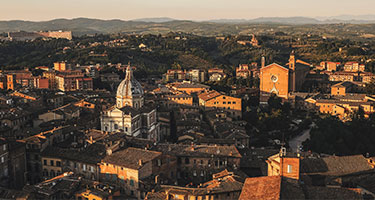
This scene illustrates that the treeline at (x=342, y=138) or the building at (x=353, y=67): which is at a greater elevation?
the building at (x=353, y=67)

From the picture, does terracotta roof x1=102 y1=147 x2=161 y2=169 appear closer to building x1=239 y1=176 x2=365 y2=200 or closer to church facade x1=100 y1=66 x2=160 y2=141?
building x1=239 y1=176 x2=365 y2=200

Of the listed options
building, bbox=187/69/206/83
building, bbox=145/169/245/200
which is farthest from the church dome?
building, bbox=187/69/206/83

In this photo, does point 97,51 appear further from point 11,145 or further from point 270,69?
point 11,145

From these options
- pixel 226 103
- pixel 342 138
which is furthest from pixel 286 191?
pixel 226 103

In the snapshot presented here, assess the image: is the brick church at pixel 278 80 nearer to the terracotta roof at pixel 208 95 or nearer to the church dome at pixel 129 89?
the terracotta roof at pixel 208 95

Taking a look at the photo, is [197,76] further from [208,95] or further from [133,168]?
[133,168]

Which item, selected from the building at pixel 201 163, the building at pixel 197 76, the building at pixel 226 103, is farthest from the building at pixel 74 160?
the building at pixel 197 76
